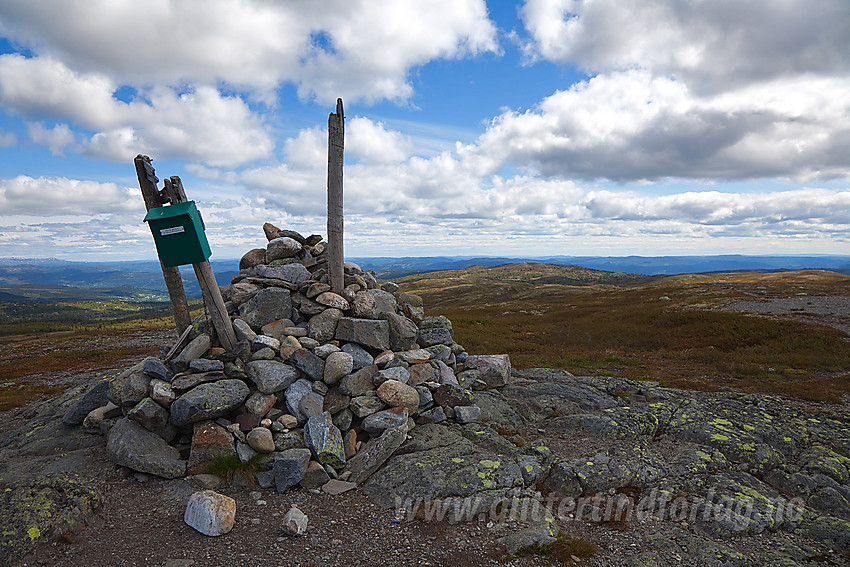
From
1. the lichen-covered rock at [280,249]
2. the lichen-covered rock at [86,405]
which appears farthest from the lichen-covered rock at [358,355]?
the lichen-covered rock at [86,405]

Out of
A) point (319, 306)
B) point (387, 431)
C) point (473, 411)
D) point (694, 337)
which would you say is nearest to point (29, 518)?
point (387, 431)

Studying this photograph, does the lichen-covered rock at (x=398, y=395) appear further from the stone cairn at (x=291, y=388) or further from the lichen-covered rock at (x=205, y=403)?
the lichen-covered rock at (x=205, y=403)

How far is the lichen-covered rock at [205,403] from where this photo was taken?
35.5 feet

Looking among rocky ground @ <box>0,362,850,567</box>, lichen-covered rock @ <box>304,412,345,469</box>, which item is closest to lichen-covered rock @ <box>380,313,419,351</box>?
rocky ground @ <box>0,362,850,567</box>

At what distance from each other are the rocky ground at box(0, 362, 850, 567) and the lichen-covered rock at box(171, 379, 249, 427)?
5.36 feet

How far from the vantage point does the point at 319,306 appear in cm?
1500

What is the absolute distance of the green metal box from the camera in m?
11.5

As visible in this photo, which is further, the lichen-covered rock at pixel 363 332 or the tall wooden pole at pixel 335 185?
the tall wooden pole at pixel 335 185

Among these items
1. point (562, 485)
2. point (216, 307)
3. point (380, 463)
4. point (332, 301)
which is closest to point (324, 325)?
point (332, 301)

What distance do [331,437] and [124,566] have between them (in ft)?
15.7

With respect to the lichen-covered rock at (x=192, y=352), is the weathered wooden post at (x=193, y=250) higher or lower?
higher

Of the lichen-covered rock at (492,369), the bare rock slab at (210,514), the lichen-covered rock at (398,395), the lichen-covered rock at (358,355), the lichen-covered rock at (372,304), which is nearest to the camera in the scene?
the bare rock slab at (210,514)

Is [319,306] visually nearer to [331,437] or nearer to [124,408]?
[331,437]

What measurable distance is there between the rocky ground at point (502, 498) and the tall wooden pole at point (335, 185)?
7.47 m
